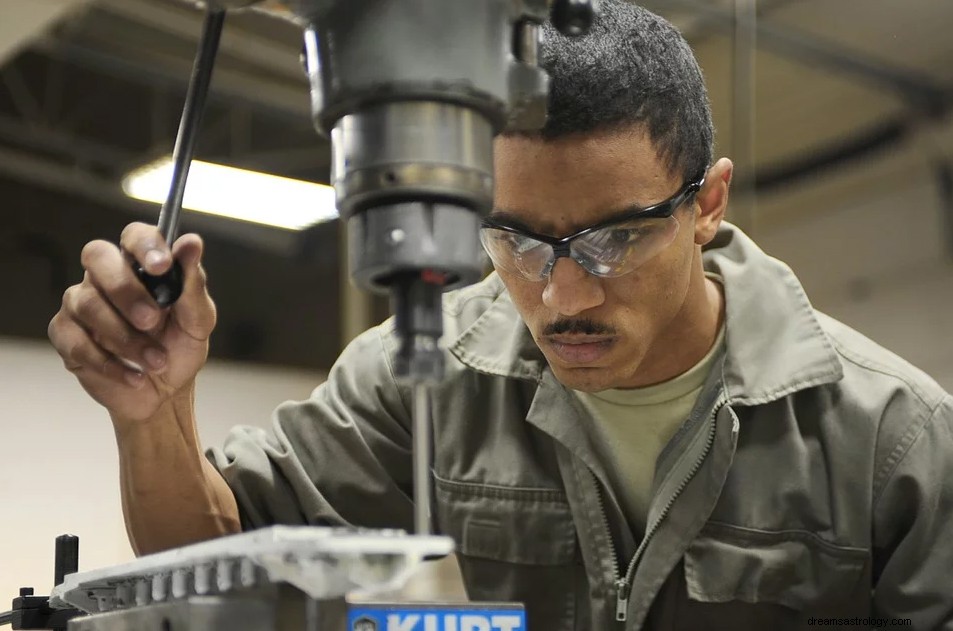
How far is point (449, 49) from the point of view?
591 mm

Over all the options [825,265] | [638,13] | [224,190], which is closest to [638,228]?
[638,13]

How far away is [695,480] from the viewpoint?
128cm

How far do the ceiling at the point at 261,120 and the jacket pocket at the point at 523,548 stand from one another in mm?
2145

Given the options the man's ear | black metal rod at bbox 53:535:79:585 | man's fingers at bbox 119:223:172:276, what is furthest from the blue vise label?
the man's ear

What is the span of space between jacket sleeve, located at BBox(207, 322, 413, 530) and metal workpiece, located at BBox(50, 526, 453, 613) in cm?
69

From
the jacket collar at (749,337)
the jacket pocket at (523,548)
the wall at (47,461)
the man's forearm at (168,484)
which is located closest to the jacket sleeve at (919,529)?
the jacket collar at (749,337)

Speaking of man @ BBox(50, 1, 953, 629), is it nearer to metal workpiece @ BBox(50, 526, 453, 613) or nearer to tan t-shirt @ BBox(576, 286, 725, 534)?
tan t-shirt @ BBox(576, 286, 725, 534)

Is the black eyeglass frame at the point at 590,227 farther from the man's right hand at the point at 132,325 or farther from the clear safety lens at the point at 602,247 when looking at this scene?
the man's right hand at the point at 132,325

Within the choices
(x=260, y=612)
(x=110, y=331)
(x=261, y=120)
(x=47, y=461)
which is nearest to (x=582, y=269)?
(x=110, y=331)

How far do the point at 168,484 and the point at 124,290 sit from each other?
1.31 feet

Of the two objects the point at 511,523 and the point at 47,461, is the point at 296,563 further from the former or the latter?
the point at 47,461

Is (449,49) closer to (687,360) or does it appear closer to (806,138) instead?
(687,360)

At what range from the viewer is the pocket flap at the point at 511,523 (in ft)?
4.46

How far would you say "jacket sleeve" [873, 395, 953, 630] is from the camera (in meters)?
1.18
